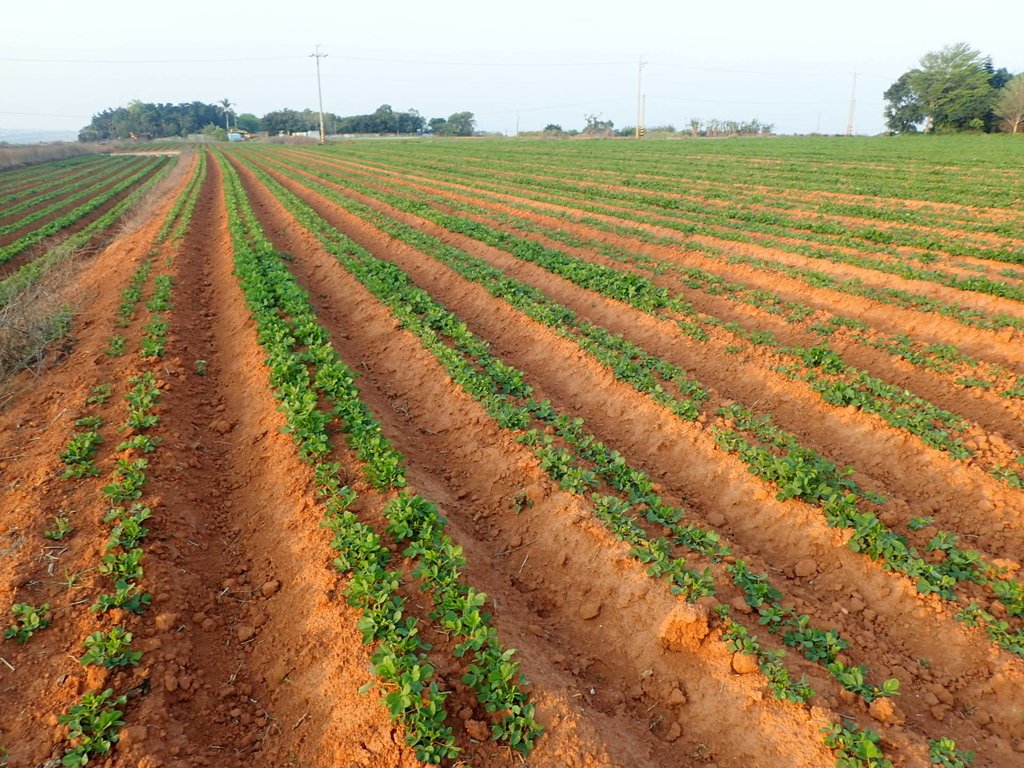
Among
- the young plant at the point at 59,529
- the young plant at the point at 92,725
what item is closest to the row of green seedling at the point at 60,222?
the young plant at the point at 59,529

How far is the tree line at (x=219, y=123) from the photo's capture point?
118 meters

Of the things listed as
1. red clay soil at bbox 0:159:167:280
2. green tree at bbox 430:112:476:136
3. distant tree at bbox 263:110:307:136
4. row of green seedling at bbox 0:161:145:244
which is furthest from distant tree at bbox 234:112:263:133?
red clay soil at bbox 0:159:167:280

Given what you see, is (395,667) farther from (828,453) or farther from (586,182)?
(586,182)

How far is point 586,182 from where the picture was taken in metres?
27.8

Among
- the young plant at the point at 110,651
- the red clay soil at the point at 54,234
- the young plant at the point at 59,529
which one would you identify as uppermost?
the red clay soil at the point at 54,234

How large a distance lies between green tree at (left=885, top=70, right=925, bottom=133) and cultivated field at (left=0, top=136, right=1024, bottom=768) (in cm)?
7758

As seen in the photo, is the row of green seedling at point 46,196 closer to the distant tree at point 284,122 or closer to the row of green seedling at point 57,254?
the row of green seedling at point 57,254

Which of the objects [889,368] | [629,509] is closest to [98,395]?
[629,509]

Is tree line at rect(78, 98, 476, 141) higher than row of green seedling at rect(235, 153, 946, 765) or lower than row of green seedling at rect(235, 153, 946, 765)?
higher

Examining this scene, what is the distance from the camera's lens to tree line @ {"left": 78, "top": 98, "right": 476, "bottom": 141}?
118250 millimetres

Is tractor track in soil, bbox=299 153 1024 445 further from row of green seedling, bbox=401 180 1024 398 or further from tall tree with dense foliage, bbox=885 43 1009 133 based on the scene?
tall tree with dense foliage, bbox=885 43 1009 133

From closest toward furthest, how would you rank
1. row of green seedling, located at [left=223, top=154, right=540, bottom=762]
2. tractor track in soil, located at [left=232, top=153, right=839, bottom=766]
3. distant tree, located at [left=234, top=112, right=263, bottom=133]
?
1. row of green seedling, located at [left=223, top=154, right=540, bottom=762]
2. tractor track in soil, located at [left=232, top=153, right=839, bottom=766]
3. distant tree, located at [left=234, top=112, right=263, bottom=133]

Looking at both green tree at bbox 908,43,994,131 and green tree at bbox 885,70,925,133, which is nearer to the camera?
green tree at bbox 908,43,994,131

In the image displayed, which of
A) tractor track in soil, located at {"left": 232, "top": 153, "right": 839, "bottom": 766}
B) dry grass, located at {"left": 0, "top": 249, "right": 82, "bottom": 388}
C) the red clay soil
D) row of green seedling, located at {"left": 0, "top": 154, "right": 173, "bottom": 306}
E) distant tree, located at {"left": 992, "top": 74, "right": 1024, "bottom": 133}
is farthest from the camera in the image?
distant tree, located at {"left": 992, "top": 74, "right": 1024, "bottom": 133}
